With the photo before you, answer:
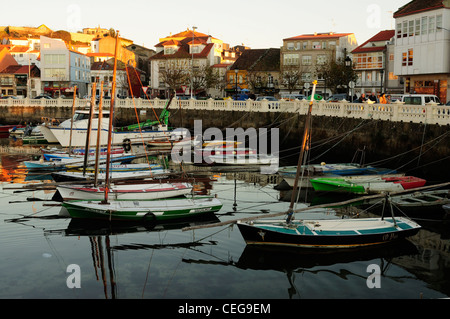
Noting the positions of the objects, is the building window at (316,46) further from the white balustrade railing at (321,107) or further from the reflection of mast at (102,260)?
the reflection of mast at (102,260)

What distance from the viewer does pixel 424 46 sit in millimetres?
44750

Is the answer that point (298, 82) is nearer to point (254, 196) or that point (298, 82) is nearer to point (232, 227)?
point (254, 196)

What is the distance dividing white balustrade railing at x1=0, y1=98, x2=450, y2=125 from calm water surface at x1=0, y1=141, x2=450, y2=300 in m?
10.1

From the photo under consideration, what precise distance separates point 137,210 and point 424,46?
111 ft

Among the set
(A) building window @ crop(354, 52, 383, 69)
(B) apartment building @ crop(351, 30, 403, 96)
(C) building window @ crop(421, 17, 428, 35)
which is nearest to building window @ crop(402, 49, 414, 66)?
(C) building window @ crop(421, 17, 428, 35)

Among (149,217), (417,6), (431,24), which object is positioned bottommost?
(149,217)

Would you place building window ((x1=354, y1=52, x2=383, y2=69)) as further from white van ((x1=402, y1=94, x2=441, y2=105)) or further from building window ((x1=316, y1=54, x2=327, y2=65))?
white van ((x1=402, y1=94, x2=441, y2=105))

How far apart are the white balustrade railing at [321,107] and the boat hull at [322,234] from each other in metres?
12.6

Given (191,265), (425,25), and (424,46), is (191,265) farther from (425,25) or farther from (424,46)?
(425,25)

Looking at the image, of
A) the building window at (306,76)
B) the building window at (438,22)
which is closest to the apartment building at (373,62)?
the building window at (306,76)

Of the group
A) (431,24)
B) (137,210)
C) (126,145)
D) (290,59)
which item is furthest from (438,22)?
(290,59)

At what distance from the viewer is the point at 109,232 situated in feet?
63.8
